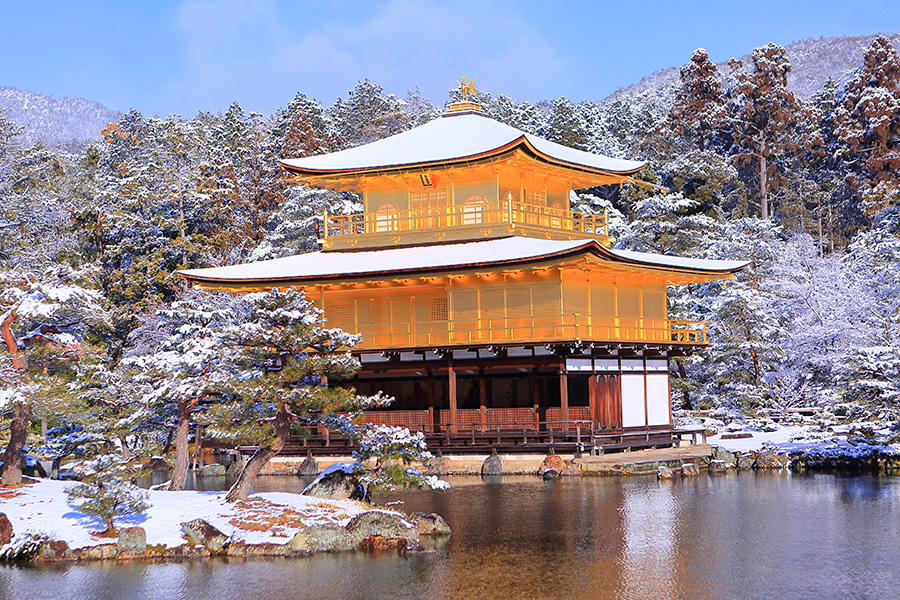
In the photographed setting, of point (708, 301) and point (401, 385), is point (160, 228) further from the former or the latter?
point (708, 301)

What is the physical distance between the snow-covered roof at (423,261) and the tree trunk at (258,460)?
1217cm

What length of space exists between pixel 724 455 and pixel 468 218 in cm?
1260

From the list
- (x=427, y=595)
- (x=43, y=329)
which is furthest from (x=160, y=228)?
(x=427, y=595)

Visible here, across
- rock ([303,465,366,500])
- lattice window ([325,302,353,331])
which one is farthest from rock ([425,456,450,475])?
rock ([303,465,366,500])

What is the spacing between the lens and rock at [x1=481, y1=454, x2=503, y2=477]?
31.4 metres

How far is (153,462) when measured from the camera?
35812mm

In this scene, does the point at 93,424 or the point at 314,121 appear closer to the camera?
the point at 93,424

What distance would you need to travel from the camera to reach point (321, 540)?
61.7 ft

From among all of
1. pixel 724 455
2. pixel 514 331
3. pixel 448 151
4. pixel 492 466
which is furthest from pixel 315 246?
pixel 724 455

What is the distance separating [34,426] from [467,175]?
18.8 m

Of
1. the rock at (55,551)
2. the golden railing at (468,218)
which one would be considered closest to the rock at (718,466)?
the golden railing at (468,218)

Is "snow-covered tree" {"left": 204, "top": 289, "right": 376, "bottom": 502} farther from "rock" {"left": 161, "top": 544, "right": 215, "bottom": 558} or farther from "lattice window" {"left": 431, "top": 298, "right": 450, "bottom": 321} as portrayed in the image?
"lattice window" {"left": 431, "top": 298, "right": 450, "bottom": 321}

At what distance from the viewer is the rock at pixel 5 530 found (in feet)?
63.7

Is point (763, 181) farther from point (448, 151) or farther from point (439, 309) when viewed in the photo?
point (439, 309)
